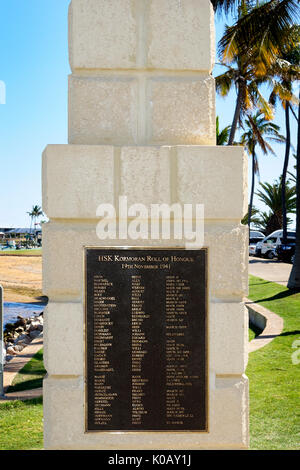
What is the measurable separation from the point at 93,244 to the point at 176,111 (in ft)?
4.26

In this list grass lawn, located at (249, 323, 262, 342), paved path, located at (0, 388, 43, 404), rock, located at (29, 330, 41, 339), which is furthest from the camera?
rock, located at (29, 330, 41, 339)

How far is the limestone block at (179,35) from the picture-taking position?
3.38 meters

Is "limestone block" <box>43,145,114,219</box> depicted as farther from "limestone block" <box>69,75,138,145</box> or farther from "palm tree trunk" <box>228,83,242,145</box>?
"palm tree trunk" <box>228,83,242,145</box>

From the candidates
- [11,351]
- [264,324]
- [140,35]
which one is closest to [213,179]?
[140,35]

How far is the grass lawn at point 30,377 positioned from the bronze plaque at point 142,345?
3619mm

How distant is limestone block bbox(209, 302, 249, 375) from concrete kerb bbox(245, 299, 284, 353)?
458 centimetres

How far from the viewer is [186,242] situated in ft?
10.7

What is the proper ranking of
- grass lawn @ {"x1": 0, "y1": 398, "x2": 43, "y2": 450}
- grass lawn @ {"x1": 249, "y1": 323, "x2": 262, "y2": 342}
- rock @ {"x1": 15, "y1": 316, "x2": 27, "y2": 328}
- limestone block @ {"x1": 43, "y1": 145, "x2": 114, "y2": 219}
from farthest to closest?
rock @ {"x1": 15, "y1": 316, "x2": 27, "y2": 328} < grass lawn @ {"x1": 249, "y1": 323, "x2": 262, "y2": 342} < grass lawn @ {"x1": 0, "y1": 398, "x2": 43, "y2": 450} < limestone block @ {"x1": 43, "y1": 145, "x2": 114, "y2": 219}

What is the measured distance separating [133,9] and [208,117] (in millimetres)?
1076

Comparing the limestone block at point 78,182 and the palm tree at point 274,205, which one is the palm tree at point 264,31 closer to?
the limestone block at point 78,182

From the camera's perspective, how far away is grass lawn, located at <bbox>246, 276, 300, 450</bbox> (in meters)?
4.56

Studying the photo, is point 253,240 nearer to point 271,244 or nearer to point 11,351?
point 271,244

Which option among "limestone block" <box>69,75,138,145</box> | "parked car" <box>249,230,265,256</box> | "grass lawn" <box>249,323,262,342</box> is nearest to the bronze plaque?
"limestone block" <box>69,75,138,145</box>
